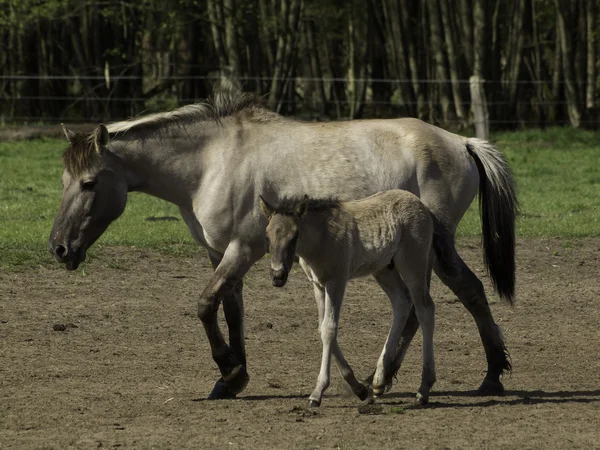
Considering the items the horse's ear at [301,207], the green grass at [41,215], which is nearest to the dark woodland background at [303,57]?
the green grass at [41,215]

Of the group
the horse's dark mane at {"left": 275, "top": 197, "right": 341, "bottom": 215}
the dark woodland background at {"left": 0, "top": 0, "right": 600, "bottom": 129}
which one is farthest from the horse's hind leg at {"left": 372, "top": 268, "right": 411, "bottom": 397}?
the dark woodland background at {"left": 0, "top": 0, "right": 600, "bottom": 129}

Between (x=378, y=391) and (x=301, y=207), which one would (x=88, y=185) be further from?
(x=378, y=391)

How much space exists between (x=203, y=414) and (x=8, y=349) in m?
2.51

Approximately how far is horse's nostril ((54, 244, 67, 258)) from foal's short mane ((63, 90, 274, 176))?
47 cm

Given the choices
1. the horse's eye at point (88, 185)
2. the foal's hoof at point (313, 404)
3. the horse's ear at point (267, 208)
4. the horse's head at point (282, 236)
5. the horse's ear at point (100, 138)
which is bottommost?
the foal's hoof at point (313, 404)

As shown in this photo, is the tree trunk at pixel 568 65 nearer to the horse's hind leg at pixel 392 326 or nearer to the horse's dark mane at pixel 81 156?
the horse's hind leg at pixel 392 326

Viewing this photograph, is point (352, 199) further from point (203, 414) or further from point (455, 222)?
point (203, 414)

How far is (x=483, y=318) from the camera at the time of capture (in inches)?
293

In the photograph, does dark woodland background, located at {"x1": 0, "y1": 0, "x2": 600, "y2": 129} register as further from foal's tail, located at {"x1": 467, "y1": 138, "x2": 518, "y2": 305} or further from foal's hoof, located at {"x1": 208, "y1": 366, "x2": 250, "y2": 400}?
foal's hoof, located at {"x1": 208, "y1": 366, "x2": 250, "y2": 400}

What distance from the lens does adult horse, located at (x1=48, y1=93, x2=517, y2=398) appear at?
23.2ft

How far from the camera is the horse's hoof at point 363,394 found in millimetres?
6745

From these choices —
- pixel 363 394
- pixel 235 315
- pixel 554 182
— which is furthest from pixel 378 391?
pixel 554 182

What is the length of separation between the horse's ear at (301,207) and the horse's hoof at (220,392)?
1.41 m

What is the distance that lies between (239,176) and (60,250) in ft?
4.04
